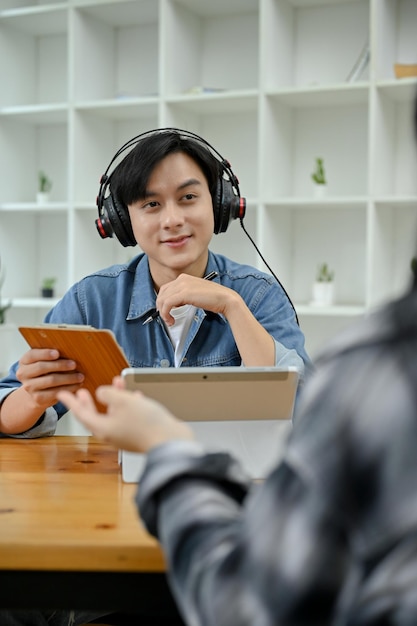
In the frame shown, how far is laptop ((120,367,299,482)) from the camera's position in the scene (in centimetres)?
119

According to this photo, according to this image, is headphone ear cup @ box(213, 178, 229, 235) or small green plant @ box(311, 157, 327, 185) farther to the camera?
small green plant @ box(311, 157, 327, 185)

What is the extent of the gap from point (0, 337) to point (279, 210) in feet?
4.29

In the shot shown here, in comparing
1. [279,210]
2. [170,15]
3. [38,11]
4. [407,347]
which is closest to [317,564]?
[407,347]

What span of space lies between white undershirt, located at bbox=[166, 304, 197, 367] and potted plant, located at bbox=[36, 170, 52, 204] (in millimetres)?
2131

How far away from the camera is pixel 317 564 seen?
0.62m

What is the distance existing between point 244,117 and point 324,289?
85 cm

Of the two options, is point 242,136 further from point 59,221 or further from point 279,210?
point 59,221

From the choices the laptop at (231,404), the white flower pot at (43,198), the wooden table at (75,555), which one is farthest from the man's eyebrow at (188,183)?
the white flower pot at (43,198)

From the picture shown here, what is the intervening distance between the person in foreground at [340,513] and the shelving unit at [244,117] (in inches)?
101

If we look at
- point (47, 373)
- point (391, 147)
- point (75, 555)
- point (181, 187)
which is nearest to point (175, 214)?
point (181, 187)

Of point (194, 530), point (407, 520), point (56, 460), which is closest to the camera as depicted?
point (407, 520)

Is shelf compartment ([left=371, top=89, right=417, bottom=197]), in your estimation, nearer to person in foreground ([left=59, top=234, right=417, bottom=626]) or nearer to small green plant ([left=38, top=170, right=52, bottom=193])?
small green plant ([left=38, top=170, right=52, bottom=193])

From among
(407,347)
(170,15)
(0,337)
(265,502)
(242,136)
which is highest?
(170,15)

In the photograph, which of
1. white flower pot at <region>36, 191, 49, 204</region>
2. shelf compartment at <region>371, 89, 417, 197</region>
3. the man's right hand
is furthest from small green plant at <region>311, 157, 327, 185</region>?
the man's right hand
